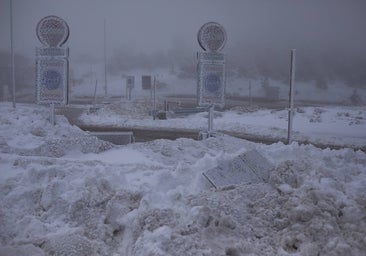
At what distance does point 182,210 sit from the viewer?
630cm

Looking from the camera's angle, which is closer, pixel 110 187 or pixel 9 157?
pixel 110 187

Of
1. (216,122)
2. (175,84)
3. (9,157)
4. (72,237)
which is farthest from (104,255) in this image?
(175,84)

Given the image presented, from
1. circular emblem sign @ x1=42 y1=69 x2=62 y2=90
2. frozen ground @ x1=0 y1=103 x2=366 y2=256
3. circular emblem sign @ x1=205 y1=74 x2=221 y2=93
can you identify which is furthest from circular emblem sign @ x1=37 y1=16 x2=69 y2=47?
frozen ground @ x1=0 y1=103 x2=366 y2=256

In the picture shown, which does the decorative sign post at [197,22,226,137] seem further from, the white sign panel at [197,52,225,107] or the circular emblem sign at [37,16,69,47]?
the circular emblem sign at [37,16,69,47]

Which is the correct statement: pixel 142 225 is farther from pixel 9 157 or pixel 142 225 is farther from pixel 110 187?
pixel 9 157

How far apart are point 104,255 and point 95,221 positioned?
0.72 m

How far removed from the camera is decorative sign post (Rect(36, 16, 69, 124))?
13.0 m

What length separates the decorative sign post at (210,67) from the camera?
12.9 metres

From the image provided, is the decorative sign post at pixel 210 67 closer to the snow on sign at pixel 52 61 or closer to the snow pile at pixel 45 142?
the snow pile at pixel 45 142

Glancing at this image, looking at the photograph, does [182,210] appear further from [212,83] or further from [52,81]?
[52,81]

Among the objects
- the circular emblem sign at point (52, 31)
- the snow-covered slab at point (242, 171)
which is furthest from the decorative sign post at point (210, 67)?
the snow-covered slab at point (242, 171)

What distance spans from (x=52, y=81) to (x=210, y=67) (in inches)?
186

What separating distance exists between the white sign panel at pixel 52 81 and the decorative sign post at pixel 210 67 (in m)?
4.06

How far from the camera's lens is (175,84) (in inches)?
2004
